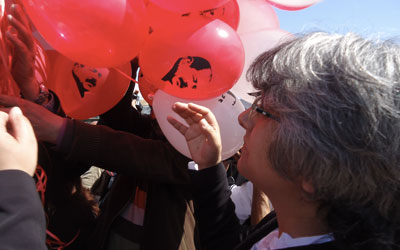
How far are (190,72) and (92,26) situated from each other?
1.12ft

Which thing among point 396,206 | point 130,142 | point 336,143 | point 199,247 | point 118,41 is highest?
point 118,41

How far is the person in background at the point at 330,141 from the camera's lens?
62 cm

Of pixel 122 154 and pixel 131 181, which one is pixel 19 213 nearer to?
pixel 122 154

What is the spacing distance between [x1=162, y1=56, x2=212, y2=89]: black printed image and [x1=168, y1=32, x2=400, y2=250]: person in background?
202 millimetres

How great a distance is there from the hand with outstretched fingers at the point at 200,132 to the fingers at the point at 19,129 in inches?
19.2

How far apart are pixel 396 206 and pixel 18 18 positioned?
1.19 meters

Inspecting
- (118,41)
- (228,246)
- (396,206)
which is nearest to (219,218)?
(228,246)

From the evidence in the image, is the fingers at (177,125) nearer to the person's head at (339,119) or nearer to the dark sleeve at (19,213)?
the person's head at (339,119)

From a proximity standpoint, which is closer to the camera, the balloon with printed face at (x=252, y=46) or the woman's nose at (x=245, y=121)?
the woman's nose at (x=245, y=121)

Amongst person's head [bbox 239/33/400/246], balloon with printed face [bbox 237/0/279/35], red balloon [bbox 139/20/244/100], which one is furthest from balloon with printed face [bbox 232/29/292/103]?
person's head [bbox 239/33/400/246]

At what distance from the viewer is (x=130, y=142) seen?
1107 millimetres

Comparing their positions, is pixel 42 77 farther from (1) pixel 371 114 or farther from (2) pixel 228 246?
(1) pixel 371 114

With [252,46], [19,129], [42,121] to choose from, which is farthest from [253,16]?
[19,129]

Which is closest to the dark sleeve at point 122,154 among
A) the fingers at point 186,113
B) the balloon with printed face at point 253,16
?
the fingers at point 186,113
